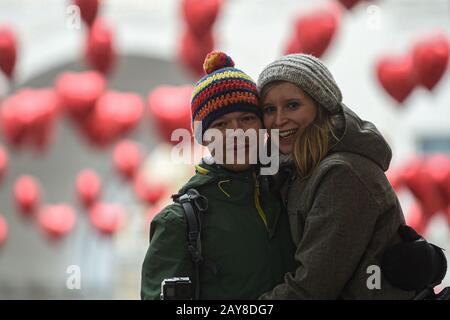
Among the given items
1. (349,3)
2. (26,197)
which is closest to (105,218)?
(26,197)

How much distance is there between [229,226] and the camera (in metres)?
1.79

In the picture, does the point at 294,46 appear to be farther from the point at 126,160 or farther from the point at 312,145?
the point at 312,145

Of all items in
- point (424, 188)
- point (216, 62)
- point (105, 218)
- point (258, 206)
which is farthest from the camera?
point (105, 218)

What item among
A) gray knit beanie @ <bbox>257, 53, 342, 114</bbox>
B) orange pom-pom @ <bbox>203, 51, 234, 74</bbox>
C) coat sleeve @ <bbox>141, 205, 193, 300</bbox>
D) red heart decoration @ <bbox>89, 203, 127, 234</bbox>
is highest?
orange pom-pom @ <bbox>203, 51, 234, 74</bbox>

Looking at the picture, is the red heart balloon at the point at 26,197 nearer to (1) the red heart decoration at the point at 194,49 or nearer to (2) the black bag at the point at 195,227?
(1) the red heart decoration at the point at 194,49

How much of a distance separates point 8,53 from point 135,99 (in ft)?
3.75

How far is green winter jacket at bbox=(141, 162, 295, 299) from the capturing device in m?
1.77

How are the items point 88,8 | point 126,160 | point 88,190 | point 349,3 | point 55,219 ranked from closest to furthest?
point 349,3 → point 88,8 → point 126,160 → point 88,190 → point 55,219

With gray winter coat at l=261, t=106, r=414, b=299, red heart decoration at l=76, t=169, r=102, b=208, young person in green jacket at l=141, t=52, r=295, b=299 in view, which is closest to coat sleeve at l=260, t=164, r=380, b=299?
gray winter coat at l=261, t=106, r=414, b=299

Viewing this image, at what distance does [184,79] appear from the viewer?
8.13 metres

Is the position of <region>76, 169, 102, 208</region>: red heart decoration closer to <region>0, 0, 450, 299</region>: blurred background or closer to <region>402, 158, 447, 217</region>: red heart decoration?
<region>0, 0, 450, 299</region>: blurred background

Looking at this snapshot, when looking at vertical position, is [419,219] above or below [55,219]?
below

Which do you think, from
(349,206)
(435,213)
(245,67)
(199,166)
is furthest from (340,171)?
(245,67)

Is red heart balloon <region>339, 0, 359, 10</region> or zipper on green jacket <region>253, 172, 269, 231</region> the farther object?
red heart balloon <region>339, 0, 359, 10</region>
